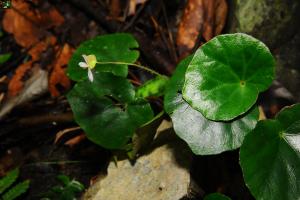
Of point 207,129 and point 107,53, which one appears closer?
point 207,129

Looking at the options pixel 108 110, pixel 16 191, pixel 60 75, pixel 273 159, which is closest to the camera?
pixel 273 159

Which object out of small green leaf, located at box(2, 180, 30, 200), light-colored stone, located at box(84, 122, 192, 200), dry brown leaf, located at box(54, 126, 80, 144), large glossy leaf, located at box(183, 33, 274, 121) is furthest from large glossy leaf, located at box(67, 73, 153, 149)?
small green leaf, located at box(2, 180, 30, 200)

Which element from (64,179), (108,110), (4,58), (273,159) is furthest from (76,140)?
(273,159)

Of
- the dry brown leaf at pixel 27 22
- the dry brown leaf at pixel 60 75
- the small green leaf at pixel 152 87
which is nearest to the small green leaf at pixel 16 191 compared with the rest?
the dry brown leaf at pixel 60 75

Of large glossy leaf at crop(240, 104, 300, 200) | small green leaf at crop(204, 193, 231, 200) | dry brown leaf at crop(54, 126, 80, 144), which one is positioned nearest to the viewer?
large glossy leaf at crop(240, 104, 300, 200)

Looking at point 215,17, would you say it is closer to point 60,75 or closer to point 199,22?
point 199,22

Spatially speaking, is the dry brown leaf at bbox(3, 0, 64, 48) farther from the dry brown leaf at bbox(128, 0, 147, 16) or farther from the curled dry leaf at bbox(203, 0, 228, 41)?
the curled dry leaf at bbox(203, 0, 228, 41)

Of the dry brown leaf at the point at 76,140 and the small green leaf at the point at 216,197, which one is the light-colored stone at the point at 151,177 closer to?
the small green leaf at the point at 216,197
